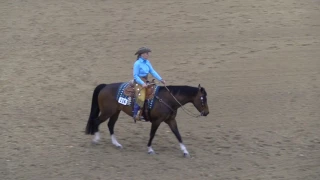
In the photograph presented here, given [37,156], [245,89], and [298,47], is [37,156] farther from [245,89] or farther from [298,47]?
[298,47]

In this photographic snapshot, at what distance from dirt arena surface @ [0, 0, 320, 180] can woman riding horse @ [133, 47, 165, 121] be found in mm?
1027

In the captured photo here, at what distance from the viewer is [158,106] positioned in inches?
510

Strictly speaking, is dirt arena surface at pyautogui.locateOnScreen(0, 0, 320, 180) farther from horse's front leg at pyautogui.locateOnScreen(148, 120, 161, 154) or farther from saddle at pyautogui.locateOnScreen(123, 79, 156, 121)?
saddle at pyautogui.locateOnScreen(123, 79, 156, 121)

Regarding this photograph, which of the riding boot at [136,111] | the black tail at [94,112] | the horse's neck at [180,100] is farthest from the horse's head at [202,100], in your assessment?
the black tail at [94,112]

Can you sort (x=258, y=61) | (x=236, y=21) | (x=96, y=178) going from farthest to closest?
(x=236, y=21), (x=258, y=61), (x=96, y=178)

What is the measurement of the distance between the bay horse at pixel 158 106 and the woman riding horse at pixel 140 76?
0.76 ft

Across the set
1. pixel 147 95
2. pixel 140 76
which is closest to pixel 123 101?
pixel 147 95

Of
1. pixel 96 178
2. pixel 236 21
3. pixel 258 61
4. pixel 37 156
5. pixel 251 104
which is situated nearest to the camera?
pixel 96 178

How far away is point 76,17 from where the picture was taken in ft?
70.4

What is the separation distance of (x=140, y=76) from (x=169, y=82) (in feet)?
14.2

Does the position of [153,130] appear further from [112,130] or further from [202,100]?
[202,100]

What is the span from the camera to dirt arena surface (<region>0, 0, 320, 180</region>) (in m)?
12.8

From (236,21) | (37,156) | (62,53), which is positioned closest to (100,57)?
(62,53)

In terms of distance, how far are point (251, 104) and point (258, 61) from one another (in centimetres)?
269
